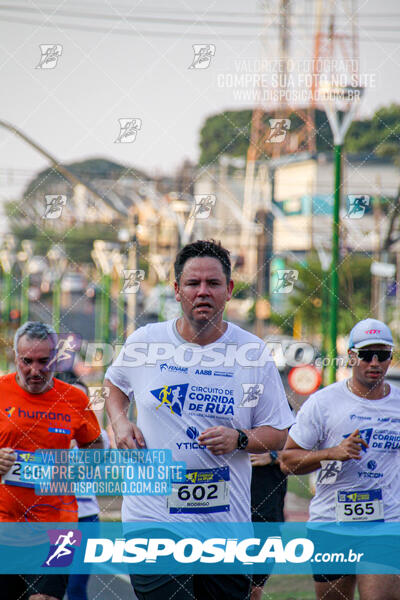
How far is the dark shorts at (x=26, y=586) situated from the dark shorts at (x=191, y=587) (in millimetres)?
572

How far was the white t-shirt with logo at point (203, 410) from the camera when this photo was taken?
3.77 m

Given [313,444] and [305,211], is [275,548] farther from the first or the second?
[305,211]

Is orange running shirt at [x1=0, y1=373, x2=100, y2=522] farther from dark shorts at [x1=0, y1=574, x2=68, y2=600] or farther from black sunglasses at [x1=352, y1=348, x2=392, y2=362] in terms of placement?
black sunglasses at [x1=352, y1=348, x2=392, y2=362]

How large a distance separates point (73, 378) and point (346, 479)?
6.03 ft

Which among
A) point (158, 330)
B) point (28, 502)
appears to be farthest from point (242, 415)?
point (28, 502)

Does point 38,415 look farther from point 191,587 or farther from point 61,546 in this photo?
point 191,587

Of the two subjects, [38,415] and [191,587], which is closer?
[191,587]

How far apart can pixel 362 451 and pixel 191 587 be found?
1.14m

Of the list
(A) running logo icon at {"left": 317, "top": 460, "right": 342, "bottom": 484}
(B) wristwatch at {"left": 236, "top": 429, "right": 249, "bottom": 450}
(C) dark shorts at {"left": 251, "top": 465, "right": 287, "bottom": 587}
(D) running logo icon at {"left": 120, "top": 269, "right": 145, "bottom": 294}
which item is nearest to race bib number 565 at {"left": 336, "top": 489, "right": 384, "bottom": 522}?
(A) running logo icon at {"left": 317, "top": 460, "right": 342, "bottom": 484}

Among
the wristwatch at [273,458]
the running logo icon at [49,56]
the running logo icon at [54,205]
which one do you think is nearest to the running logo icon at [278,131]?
the running logo icon at [54,205]

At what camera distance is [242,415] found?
380 centimetres

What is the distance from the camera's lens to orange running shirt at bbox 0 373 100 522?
14.1ft

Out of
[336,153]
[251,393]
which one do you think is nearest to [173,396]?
[251,393]

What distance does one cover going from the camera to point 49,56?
600 centimetres
